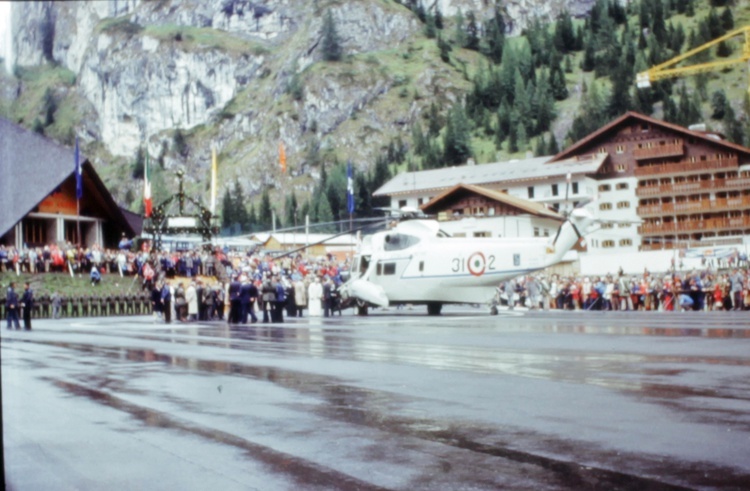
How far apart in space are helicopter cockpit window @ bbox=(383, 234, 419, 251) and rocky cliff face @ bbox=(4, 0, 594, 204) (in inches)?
314

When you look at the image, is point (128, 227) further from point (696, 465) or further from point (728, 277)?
point (696, 465)

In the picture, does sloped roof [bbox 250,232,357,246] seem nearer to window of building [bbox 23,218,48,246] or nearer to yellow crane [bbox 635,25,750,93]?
window of building [bbox 23,218,48,246]

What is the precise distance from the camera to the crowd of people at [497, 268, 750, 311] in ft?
115

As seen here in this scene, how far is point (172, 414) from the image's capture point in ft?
31.0

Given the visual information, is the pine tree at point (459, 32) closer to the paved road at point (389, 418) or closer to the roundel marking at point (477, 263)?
the roundel marking at point (477, 263)

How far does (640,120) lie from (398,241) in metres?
31.1

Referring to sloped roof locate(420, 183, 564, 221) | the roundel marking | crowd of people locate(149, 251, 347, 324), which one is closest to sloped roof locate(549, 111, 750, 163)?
sloped roof locate(420, 183, 564, 221)

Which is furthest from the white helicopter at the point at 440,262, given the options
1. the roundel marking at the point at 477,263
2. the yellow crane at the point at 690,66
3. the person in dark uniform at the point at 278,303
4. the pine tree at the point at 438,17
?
the pine tree at the point at 438,17

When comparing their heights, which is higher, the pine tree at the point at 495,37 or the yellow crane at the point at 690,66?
the pine tree at the point at 495,37

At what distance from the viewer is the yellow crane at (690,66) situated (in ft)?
126

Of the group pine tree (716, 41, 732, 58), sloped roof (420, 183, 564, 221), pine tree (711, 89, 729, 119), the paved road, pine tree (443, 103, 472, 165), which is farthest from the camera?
pine tree (443, 103, 472, 165)

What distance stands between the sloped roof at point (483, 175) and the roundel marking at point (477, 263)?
33.4 meters

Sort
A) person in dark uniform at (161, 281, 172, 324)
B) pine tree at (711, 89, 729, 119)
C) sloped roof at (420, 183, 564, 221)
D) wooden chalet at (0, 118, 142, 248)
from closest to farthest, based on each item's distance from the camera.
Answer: person in dark uniform at (161, 281, 172, 324) < wooden chalet at (0, 118, 142, 248) < pine tree at (711, 89, 729, 119) < sloped roof at (420, 183, 564, 221)

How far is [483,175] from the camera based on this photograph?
68375 millimetres
